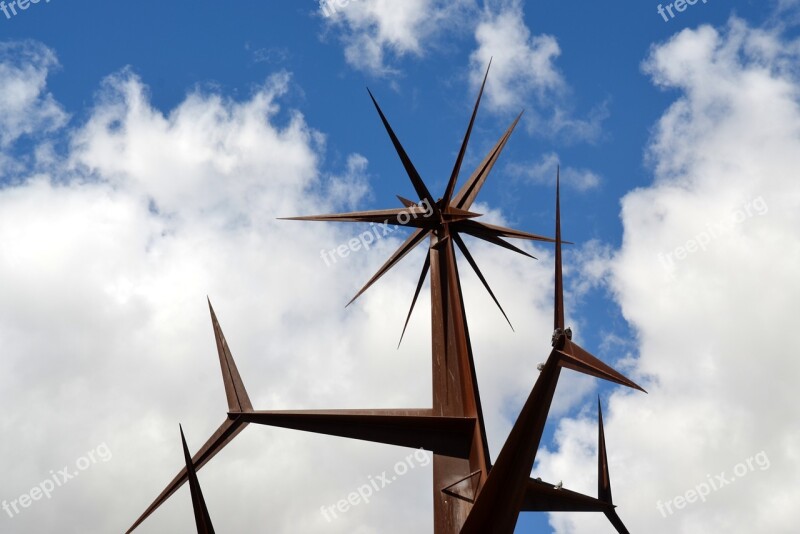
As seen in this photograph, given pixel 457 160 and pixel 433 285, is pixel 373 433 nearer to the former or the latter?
pixel 433 285

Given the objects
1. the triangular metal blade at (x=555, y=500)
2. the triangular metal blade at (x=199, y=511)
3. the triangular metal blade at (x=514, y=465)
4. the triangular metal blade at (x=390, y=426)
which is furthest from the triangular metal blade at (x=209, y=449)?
the triangular metal blade at (x=514, y=465)

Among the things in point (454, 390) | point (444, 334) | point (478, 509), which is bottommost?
point (478, 509)

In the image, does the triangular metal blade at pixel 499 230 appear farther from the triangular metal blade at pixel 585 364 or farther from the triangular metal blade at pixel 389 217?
the triangular metal blade at pixel 585 364

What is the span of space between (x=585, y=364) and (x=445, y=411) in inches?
358

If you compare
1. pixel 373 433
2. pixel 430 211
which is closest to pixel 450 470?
pixel 373 433

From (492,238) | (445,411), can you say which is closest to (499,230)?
(492,238)

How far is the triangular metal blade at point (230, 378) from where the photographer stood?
21.6 m

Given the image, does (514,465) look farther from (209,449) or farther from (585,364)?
(209,449)

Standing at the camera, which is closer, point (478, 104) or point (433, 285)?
point (433, 285)

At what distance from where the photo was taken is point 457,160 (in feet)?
88.5

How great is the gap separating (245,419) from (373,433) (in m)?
4.21

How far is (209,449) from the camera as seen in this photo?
71.8 ft

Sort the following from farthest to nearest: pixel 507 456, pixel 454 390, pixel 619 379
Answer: pixel 454 390
pixel 619 379
pixel 507 456

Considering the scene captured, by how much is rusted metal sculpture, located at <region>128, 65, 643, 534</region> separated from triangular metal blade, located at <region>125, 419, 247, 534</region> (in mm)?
38
